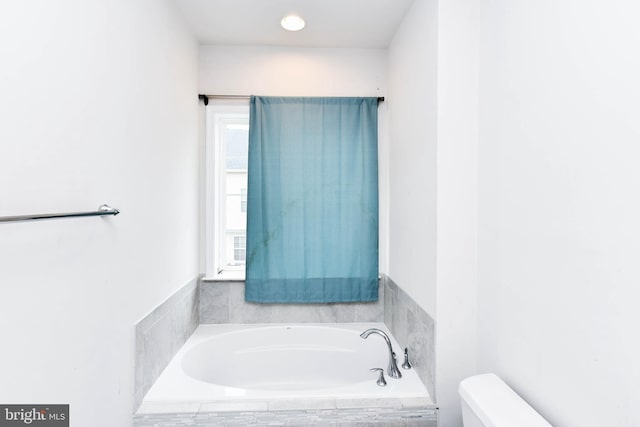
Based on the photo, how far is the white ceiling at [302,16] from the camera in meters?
1.92

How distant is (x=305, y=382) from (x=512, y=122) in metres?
2.00

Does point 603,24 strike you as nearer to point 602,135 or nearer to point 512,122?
point 602,135

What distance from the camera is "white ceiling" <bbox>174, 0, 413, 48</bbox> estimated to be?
192 centimetres

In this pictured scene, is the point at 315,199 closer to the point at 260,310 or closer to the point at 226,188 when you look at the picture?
the point at 226,188

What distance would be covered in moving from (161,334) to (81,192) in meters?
0.94

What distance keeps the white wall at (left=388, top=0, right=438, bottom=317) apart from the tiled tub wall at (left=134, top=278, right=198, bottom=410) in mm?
1338

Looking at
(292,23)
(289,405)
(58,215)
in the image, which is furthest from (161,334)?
(292,23)

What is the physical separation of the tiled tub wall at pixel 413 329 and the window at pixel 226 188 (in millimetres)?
1139

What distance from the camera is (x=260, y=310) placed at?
2.45 m

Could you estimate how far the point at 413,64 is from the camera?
1860mm

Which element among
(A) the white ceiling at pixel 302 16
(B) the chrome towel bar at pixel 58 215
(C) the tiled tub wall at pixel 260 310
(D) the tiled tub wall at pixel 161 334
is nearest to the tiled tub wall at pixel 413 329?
(C) the tiled tub wall at pixel 260 310

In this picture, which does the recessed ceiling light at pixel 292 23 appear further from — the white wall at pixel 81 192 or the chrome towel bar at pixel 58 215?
the chrome towel bar at pixel 58 215

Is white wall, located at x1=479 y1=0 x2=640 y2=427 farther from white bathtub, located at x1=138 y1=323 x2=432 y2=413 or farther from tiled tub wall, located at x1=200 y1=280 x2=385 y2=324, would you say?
tiled tub wall, located at x1=200 y1=280 x2=385 y2=324

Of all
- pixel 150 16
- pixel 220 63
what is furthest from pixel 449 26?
pixel 220 63
